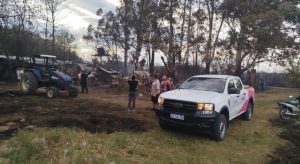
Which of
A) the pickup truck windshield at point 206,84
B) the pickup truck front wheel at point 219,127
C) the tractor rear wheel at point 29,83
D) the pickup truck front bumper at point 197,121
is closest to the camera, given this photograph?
the pickup truck front bumper at point 197,121

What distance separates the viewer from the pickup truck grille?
7945 mm

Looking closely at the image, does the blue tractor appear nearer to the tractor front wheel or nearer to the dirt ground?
the tractor front wheel

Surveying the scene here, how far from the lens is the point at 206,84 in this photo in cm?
962

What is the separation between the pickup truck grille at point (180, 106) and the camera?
7.95 meters

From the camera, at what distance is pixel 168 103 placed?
8.37 metres

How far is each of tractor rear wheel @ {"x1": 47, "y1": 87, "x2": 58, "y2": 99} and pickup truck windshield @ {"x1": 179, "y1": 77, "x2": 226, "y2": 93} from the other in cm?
811

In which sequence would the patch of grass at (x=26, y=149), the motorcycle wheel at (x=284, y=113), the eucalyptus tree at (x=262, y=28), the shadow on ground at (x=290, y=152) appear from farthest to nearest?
1. the eucalyptus tree at (x=262, y=28)
2. the motorcycle wheel at (x=284, y=113)
3. the shadow on ground at (x=290, y=152)
4. the patch of grass at (x=26, y=149)

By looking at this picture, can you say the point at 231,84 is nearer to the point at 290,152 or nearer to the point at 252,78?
the point at 290,152

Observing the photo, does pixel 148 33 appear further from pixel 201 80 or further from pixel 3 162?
pixel 3 162

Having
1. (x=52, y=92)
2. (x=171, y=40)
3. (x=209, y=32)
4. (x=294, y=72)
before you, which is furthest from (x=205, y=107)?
(x=209, y=32)

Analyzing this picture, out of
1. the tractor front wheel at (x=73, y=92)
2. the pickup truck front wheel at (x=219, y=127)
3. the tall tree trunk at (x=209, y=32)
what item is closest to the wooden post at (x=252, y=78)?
the tall tree trunk at (x=209, y=32)

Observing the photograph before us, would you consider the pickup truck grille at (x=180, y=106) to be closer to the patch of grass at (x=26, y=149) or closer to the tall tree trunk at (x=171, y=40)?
the patch of grass at (x=26, y=149)

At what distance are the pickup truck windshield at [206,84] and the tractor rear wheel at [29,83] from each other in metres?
9.64

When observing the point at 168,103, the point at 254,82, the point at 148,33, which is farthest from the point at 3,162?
the point at 254,82
